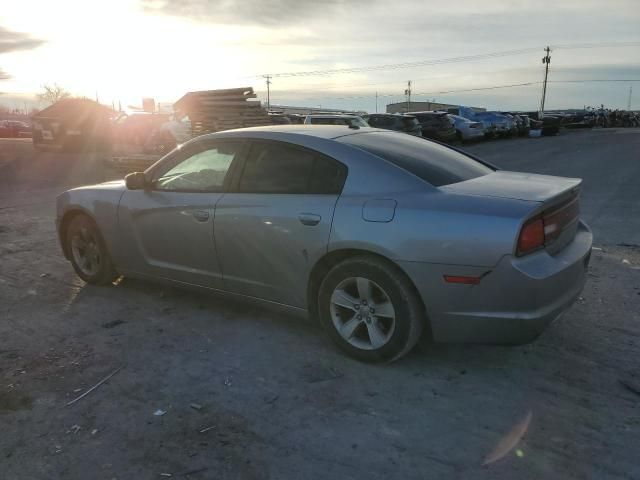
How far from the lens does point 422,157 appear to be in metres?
3.86

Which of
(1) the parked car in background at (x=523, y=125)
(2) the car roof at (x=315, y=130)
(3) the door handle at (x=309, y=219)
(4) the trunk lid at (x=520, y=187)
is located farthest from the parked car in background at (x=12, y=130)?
(4) the trunk lid at (x=520, y=187)

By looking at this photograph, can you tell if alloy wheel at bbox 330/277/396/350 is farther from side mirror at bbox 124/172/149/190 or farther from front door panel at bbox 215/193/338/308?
side mirror at bbox 124/172/149/190

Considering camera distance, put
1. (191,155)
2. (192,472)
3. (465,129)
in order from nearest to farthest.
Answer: (192,472)
(191,155)
(465,129)

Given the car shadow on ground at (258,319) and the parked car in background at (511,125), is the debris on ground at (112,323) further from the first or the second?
the parked car in background at (511,125)

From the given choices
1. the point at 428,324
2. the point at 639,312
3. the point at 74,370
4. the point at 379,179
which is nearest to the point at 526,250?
the point at 428,324

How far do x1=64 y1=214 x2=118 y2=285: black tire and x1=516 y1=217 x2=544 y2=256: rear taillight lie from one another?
144 inches

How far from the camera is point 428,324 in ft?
11.1

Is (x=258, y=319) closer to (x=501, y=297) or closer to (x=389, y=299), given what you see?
(x=389, y=299)

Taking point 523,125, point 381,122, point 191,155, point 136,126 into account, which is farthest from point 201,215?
point 523,125

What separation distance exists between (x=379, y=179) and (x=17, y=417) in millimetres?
2537

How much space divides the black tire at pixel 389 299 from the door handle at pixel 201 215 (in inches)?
44.2

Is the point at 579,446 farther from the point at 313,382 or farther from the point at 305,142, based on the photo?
the point at 305,142

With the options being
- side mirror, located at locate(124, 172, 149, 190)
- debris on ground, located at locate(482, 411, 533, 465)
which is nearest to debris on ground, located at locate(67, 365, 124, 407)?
side mirror, located at locate(124, 172, 149, 190)

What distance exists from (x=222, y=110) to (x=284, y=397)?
17.6 meters
